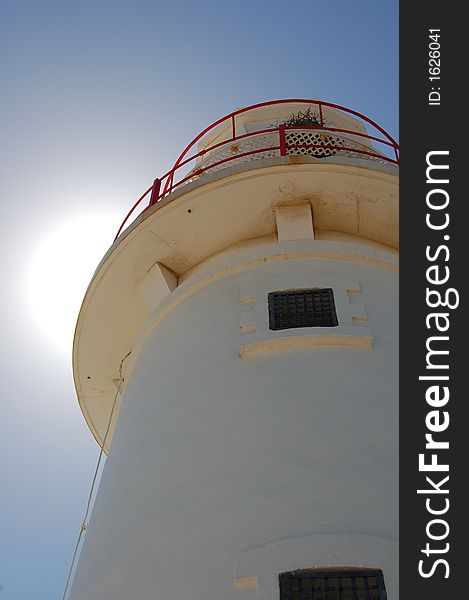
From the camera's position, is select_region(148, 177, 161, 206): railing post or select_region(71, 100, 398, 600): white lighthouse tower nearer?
select_region(71, 100, 398, 600): white lighthouse tower

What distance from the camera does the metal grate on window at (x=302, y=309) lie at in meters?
5.97

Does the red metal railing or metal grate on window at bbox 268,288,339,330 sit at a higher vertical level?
the red metal railing

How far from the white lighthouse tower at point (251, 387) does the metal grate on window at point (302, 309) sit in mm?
16

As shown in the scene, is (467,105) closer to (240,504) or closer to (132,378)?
(240,504)

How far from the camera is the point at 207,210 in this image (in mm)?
7758

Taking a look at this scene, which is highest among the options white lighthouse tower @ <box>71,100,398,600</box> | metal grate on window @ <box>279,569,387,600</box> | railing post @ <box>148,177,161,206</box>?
railing post @ <box>148,177,161,206</box>

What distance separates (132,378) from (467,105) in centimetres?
383

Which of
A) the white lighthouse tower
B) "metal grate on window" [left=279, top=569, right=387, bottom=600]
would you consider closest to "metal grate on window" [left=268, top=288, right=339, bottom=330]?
the white lighthouse tower

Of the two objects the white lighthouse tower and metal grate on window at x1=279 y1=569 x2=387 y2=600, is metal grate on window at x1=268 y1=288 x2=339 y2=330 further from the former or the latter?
metal grate on window at x1=279 y1=569 x2=387 y2=600

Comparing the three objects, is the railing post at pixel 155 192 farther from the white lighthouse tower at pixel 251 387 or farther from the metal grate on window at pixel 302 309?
the metal grate on window at pixel 302 309

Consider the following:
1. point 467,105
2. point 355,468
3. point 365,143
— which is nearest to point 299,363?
point 355,468

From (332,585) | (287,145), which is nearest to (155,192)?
(287,145)

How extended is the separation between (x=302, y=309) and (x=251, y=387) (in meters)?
1.10

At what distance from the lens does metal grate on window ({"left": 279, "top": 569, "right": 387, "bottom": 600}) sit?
12.2ft
